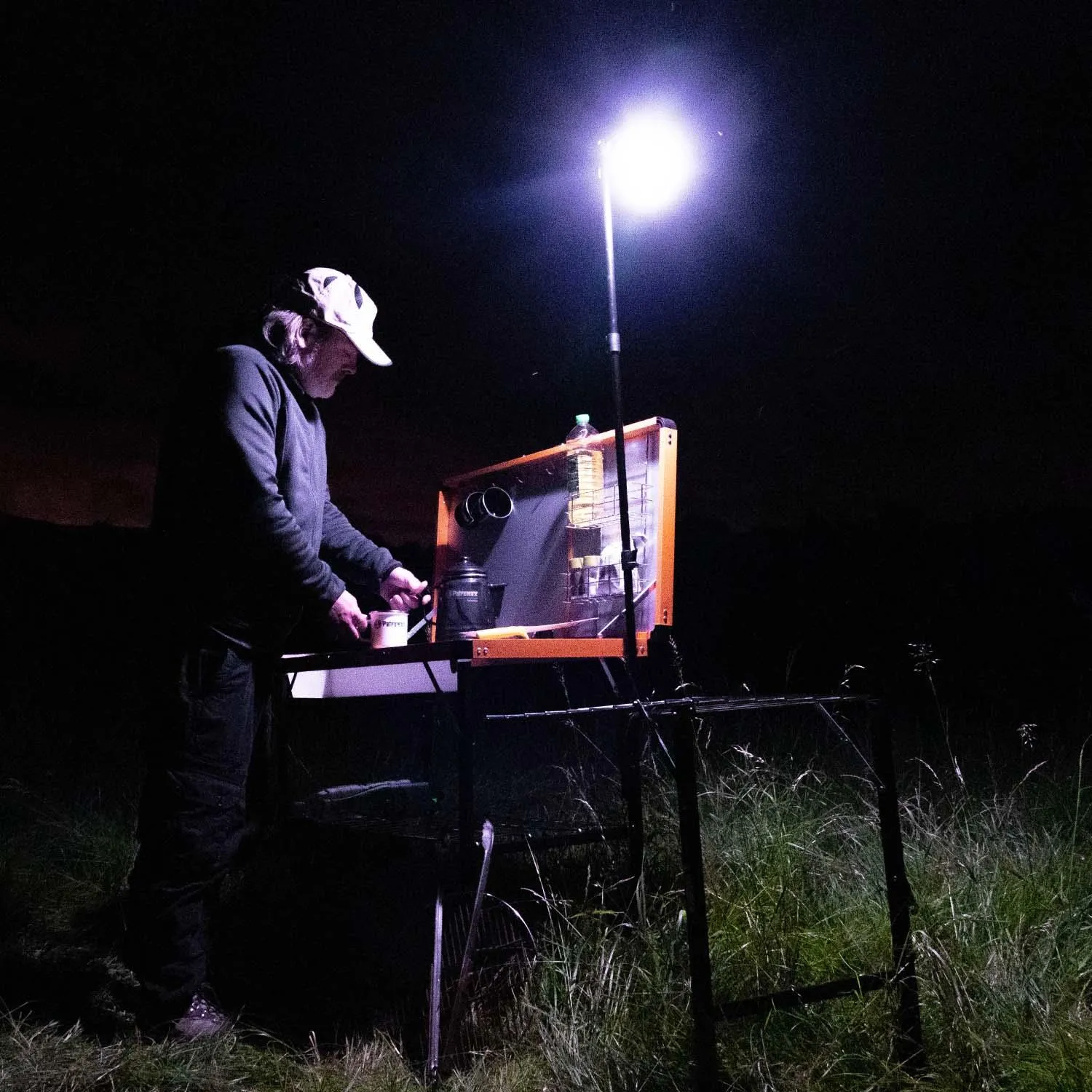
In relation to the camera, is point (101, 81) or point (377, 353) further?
point (101, 81)

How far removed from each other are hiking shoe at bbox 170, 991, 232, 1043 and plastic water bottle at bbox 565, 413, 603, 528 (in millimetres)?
1672

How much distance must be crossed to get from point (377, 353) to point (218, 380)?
512 mm

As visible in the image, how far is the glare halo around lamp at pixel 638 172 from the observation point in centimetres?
246

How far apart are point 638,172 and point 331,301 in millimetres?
956

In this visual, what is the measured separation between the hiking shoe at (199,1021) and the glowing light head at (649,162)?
2442mm

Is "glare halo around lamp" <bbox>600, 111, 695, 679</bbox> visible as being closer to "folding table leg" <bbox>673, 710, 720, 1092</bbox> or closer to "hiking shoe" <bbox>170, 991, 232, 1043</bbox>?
"folding table leg" <bbox>673, 710, 720, 1092</bbox>

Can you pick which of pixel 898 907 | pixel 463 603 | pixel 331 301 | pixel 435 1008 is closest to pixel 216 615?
pixel 463 603

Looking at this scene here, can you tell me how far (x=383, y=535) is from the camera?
12273 millimetres

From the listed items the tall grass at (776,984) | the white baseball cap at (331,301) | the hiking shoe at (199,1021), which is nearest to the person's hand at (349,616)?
the white baseball cap at (331,301)

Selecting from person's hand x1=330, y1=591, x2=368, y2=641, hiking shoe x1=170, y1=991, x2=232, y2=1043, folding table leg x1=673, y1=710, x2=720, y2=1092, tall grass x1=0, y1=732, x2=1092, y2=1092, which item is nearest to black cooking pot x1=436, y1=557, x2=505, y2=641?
person's hand x1=330, y1=591, x2=368, y2=641

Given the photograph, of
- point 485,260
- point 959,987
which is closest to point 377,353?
point 959,987

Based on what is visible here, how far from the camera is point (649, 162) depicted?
254cm

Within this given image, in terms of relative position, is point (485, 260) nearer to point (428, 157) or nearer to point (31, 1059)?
point (428, 157)

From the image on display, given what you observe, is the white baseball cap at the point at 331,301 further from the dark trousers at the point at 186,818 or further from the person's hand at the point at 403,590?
the dark trousers at the point at 186,818
